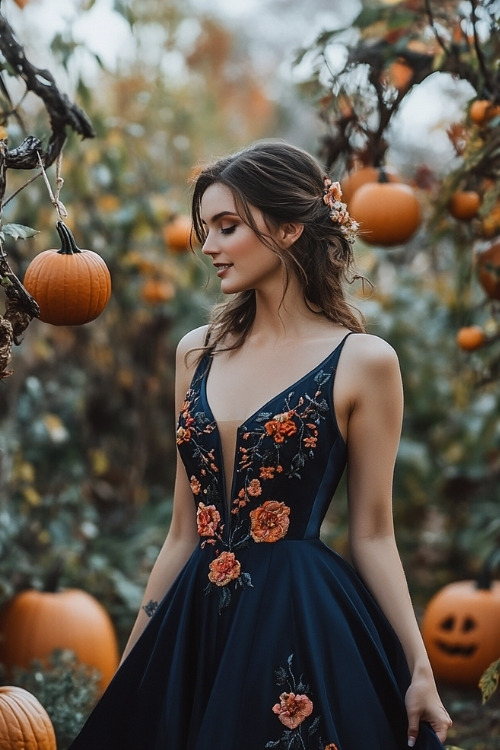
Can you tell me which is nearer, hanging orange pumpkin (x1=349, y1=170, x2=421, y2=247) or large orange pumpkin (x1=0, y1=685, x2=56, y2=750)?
large orange pumpkin (x1=0, y1=685, x2=56, y2=750)

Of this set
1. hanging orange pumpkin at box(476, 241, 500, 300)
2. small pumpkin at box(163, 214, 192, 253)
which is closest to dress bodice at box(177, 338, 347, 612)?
hanging orange pumpkin at box(476, 241, 500, 300)

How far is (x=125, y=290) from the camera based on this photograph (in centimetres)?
514

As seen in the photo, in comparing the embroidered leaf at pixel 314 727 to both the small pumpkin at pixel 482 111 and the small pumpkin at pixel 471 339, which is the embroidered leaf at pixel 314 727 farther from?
the small pumpkin at pixel 471 339

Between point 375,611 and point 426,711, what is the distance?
0.69ft

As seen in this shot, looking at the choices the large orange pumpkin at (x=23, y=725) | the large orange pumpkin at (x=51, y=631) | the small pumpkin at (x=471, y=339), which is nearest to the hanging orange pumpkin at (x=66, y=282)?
the large orange pumpkin at (x=23, y=725)

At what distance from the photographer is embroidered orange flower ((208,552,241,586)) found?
1.96m

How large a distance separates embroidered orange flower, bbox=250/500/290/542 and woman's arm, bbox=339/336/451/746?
164 mm

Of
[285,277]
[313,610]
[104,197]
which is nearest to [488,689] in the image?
[313,610]

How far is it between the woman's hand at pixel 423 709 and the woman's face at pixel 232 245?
86 cm

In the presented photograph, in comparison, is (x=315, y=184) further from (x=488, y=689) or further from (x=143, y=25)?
(x=143, y=25)

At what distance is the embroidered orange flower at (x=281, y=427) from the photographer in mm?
1977

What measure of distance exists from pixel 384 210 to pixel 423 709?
1709 millimetres

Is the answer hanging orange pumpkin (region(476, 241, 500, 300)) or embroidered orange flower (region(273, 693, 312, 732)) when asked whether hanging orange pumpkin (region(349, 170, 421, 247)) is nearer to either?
hanging orange pumpkin (region(476, 241, 500, 300))

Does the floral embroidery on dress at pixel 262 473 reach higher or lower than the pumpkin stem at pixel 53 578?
lower
